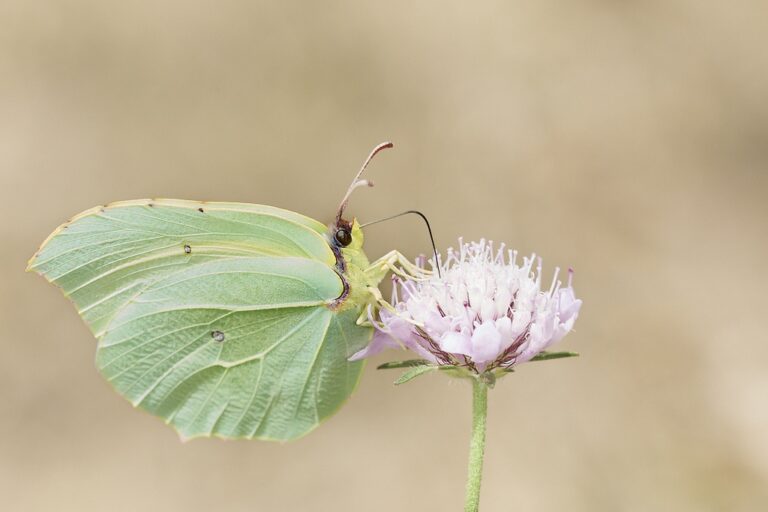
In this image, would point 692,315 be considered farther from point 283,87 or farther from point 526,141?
point 283,87

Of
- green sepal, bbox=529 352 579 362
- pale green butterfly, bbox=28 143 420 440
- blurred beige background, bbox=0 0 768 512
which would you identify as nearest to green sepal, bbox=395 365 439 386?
green sepal, bbox=529 352 579 362

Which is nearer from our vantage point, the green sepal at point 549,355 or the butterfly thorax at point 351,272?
the green sepal at point 549,355

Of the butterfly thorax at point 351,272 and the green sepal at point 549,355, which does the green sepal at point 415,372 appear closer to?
the green sepal at point 549,355

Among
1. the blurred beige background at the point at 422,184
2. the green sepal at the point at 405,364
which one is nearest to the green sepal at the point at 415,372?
the green sepal at the point at 405,364

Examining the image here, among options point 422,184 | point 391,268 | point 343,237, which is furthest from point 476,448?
point 422,184

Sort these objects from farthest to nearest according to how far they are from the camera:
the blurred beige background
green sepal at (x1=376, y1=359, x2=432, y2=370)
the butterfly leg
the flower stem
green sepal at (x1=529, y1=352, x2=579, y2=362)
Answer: the blurred beige background → the butterfly leg → green sepal at (x1=376, y1=359, x2=432, y2=370) → green sepal at (x1=529, y1=352, x2=579, y2=362) → the flower stem

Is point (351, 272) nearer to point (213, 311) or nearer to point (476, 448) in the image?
point (213, 311)

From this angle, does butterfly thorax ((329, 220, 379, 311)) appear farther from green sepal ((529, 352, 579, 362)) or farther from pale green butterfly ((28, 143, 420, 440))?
green sepal ((529, 352, 579, 362))
